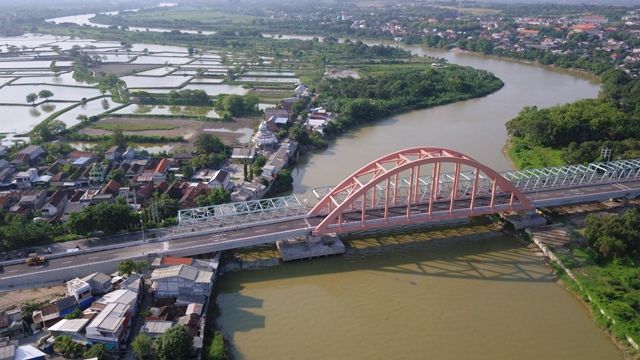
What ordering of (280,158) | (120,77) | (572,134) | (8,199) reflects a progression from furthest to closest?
(120,77) < (572,134) < (280,158) < (8,199)

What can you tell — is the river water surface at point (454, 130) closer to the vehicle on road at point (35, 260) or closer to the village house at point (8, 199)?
the vehicle on road at point (35, 260)

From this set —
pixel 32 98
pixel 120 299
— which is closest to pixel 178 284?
pixel 120 299

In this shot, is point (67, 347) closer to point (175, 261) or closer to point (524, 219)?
point (175, 261)

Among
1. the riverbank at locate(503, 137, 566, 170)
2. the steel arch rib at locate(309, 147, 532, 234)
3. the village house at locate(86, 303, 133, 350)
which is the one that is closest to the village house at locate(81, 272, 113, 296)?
the village house at locate(86, 303, 133, 350)

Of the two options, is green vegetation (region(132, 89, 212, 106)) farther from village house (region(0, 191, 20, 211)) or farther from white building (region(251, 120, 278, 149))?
village house (region(0, 191, 20, 211))

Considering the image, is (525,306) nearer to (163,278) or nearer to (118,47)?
(163,278)

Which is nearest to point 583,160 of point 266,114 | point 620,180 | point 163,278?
point 620,180

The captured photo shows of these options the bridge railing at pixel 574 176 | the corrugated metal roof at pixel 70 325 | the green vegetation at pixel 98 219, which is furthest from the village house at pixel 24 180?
the bridge railing at pixel 574 176
